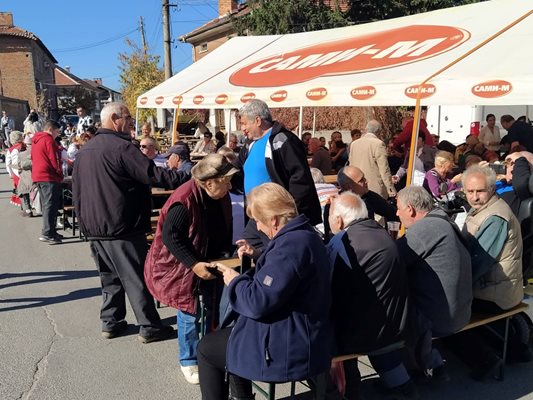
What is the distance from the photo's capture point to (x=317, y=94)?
20.0 feet

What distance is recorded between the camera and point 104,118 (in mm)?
3877

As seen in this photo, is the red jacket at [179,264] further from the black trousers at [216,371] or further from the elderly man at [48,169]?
the elderly man at [48,169]

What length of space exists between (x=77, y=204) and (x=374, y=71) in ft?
12.5

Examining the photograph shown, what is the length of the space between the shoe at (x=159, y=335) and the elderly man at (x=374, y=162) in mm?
3448

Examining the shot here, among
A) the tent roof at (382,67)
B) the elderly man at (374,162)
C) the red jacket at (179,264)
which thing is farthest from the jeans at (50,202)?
the red jacket at (179,264)

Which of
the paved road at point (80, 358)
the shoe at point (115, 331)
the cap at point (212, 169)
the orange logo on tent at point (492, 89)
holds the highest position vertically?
the orange logo on tent at point (492, 89)

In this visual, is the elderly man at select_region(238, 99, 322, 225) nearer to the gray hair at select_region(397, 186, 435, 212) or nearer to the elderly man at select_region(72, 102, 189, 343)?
the elderly man at select_region(72, 102, 189, 343)

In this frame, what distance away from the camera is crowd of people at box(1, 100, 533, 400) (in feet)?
7.83

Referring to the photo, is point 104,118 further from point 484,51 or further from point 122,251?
point 484,51

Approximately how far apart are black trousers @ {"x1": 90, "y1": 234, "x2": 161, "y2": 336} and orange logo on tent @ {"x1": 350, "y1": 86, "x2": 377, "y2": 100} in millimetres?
2962

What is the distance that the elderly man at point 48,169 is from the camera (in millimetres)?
7074

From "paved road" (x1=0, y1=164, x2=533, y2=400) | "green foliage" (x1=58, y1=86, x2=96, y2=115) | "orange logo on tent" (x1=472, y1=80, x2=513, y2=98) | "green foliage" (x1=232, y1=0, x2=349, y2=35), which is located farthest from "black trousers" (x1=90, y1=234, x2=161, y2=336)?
"green foliage" (x1=58, y1=86, x2=96, y2=115)

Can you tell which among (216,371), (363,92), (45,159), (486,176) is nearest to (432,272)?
(486,176)

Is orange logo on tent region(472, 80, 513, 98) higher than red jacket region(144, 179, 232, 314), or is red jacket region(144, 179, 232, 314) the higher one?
orange logo on tent region(472, 80, 513, 98)
